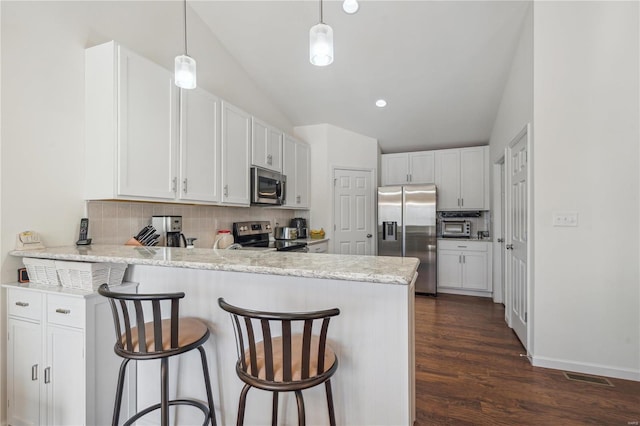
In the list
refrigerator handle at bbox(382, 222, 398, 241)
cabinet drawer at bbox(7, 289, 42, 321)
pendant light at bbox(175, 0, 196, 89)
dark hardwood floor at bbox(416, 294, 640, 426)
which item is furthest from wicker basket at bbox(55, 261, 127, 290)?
refrigerator handle at bbox(382, 222, 398, 241)

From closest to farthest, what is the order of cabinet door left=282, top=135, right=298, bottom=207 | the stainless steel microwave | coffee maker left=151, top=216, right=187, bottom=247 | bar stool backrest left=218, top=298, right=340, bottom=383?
bar stool backrest left=218, top=298, right=340, bottom=383, coffee maker left=151, top=216, right=187, bottom=247, the stainless steel microwave, cabinet door left=282, top=135, right=298, bottom=207

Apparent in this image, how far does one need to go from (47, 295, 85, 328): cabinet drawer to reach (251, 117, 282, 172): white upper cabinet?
2183 millimetres

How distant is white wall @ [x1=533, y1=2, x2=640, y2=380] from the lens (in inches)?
93.2

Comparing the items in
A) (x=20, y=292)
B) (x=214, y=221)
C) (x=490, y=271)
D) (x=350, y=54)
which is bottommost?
(x=490, y=271)

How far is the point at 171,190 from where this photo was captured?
2.44 meters

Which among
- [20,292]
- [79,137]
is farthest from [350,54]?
[20,292]

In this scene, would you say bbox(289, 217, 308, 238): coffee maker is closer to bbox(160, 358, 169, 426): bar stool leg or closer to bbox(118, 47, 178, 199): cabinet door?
bbox(118, 47, 178, 199): cabinet door

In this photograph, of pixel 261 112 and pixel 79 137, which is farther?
pixel 261 112

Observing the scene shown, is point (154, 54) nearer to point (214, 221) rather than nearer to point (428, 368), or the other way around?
point (214, 221)

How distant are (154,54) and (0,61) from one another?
1112mm

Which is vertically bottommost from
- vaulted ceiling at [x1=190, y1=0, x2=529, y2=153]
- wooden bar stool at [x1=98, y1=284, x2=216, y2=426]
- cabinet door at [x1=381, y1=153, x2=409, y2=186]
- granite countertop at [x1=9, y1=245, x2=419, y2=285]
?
wooden bar stool at [x1=98, y1=284, x2=216, y2=426]

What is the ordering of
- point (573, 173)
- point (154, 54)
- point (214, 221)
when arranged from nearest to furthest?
point (573, 173) → point (154, 54) → point (214, 221)

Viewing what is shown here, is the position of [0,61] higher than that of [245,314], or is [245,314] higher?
[0,61]

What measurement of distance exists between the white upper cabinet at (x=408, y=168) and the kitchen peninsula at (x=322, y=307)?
410 cm
